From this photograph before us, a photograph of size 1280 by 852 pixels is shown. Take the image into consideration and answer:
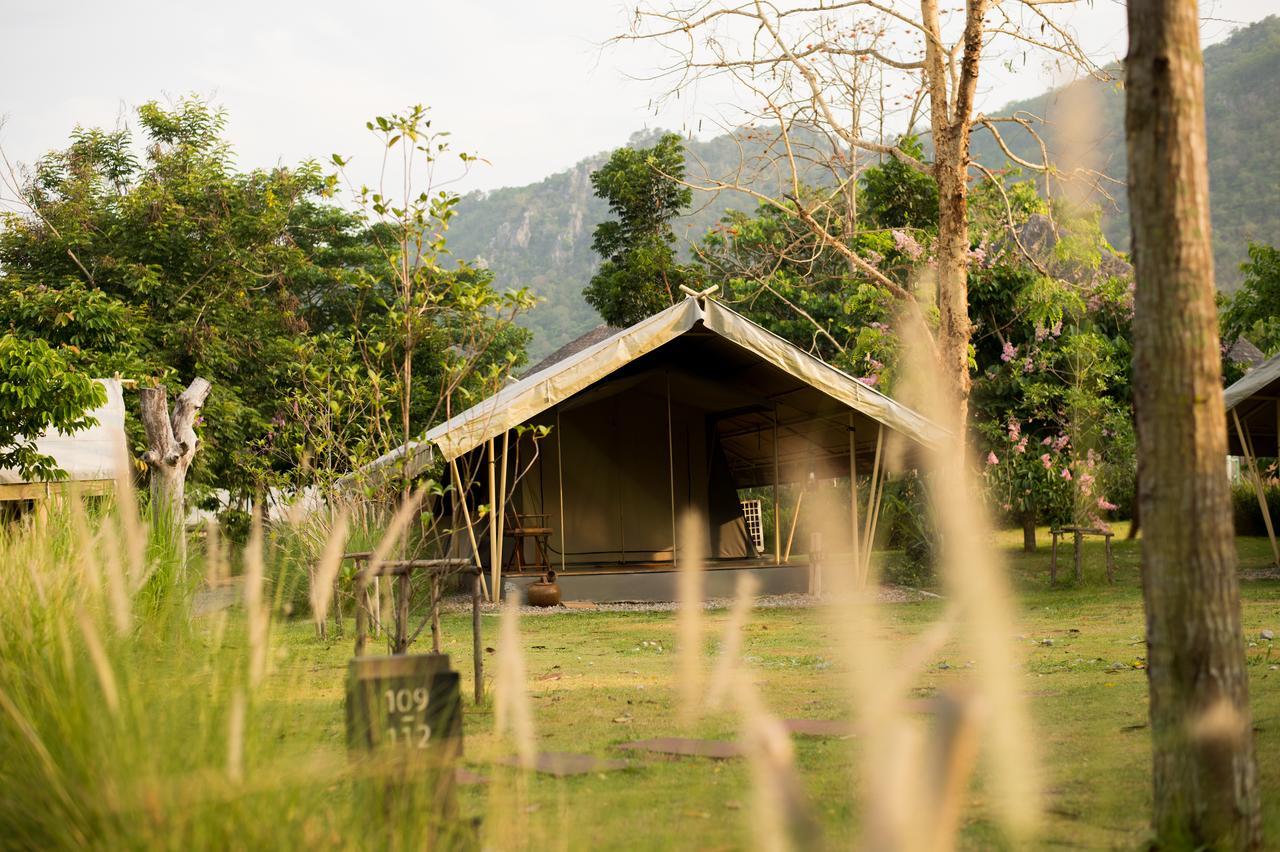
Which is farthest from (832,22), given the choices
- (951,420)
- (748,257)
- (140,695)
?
(748,257)

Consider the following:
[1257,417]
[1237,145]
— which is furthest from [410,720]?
[1237,145]

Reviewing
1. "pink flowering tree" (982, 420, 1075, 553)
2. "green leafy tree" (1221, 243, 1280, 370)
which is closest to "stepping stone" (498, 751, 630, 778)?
"pink flowering tree" (982, 420, 1075, 553)

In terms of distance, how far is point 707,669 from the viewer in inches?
239

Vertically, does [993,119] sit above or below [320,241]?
below

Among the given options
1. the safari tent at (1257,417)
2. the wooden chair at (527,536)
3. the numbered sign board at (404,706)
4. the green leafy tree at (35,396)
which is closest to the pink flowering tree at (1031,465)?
the safari tent at (1257,417)

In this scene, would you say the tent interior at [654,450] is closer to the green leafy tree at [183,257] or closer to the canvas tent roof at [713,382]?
the canvas tent roof at [713,382]

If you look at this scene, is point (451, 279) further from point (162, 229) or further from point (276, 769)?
point (162, 229)

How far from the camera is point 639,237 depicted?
22047mm

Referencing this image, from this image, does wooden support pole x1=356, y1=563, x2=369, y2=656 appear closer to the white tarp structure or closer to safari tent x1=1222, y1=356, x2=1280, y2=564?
safari tent x1=1222, y1=356, x2=1280, y2=564

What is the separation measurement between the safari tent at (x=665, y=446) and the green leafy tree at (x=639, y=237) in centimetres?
605

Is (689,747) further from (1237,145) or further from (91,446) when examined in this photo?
(1237,145)

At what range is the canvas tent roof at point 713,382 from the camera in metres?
9.72

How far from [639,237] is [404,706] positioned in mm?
19975

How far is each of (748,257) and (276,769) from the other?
23099 mm
